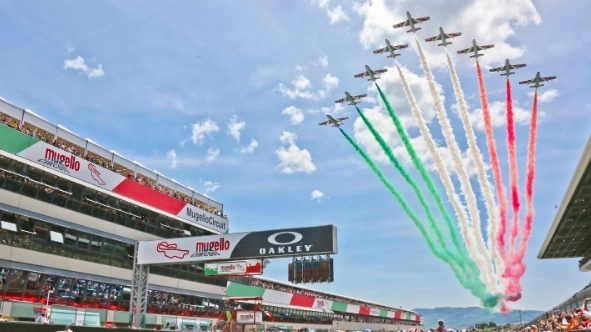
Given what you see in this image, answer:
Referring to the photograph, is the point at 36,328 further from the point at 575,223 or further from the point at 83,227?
the point at 575,223

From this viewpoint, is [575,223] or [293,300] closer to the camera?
[575,223]

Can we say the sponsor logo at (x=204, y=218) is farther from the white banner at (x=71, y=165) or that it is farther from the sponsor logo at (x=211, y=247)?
the sponsor logo at (x=211, y=247)

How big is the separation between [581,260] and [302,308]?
45994mm

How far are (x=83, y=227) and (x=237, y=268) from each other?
12342mm

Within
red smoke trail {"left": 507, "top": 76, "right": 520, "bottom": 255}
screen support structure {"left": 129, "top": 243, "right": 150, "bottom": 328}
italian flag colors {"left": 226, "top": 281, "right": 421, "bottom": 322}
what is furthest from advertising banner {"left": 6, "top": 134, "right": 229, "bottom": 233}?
red smoke trail {"left": 507, "top": 76, "right": 520, "bottom": 255}

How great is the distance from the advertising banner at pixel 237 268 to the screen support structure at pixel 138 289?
5112mm

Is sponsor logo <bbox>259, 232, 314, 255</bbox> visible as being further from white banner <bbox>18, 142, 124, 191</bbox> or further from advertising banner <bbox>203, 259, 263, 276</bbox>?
white banner <bbox>18, 142, 124, 191</bbox>

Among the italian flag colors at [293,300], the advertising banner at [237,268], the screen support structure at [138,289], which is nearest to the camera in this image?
the screen support structure at [138,289]

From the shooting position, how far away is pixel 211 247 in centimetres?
3706

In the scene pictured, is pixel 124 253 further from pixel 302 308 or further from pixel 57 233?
pixel 302 308

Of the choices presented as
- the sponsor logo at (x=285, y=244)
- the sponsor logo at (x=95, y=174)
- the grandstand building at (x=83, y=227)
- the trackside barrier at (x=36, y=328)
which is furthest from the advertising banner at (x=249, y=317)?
the trackside barrier at (x=36, y=328)

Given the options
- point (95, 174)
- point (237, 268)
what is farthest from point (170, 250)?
point (95, 174)

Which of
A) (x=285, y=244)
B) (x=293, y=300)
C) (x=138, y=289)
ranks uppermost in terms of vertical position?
(x=285, y=244)

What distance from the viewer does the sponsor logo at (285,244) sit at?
34.5 m
